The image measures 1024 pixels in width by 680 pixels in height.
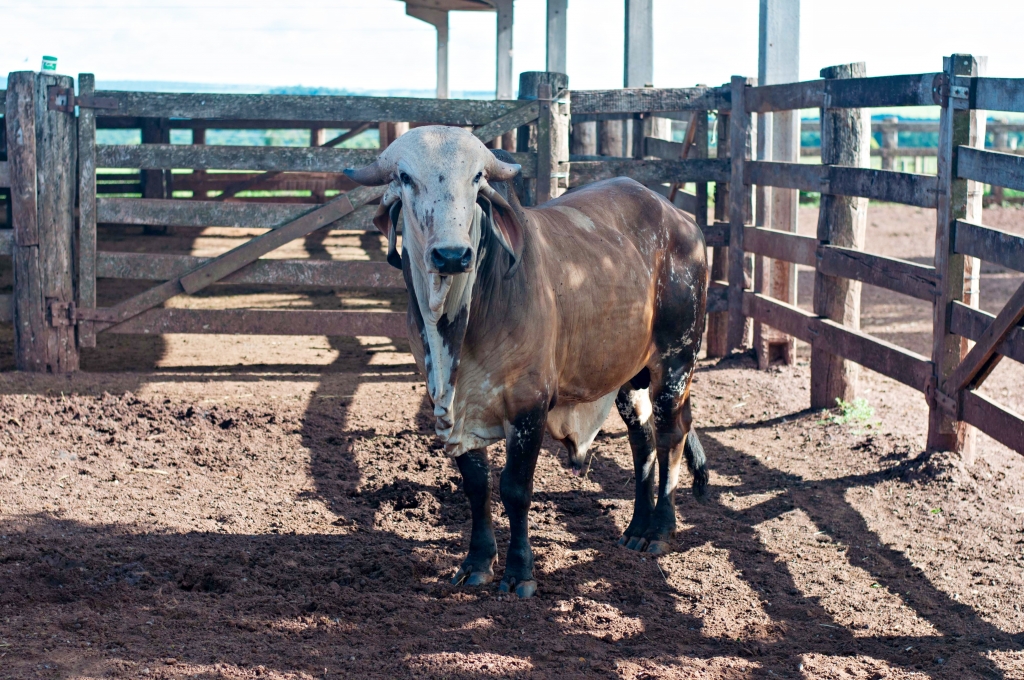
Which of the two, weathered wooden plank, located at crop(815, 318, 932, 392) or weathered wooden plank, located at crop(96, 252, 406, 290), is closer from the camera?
weathered wooden plank, located at crop(815, 318, 932, 392)

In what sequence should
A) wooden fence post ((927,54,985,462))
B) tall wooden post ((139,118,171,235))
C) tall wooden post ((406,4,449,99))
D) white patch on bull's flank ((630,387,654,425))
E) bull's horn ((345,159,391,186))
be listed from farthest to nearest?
tall wooden post ((406,4,449,99)), tall wooden post ((139,118,171,235)), wooden fence post ((927,54,985,462)), white patch on bull's flank ((630,387,654,425)), bull's horn ((345,159,391,186))

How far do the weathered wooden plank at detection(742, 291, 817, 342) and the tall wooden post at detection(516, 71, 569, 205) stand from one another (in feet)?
5.39

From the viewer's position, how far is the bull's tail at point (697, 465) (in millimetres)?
4984

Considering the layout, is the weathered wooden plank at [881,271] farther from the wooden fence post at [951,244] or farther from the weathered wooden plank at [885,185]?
the weathered wooden plank at [885,185]

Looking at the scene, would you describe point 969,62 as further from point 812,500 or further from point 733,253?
point 733,253

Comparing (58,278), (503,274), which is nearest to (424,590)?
(503,274)

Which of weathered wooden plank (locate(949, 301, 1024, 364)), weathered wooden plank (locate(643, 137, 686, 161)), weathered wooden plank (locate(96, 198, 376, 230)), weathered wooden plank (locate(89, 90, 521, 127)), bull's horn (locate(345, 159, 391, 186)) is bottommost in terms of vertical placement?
weathered wooden plank (locate(949, 301, 1024, 364))

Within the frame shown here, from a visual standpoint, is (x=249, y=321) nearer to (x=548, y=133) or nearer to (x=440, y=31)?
(x=548, y=133)

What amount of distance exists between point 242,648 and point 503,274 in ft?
5.22

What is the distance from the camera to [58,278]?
6953 millimetres

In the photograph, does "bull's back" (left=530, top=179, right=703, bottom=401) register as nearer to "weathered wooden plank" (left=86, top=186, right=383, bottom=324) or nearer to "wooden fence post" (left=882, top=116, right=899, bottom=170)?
"weathered wooden plank" (left=86, top=186, right=383, bottom=324)

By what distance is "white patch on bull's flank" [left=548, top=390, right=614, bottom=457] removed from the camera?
174 inches

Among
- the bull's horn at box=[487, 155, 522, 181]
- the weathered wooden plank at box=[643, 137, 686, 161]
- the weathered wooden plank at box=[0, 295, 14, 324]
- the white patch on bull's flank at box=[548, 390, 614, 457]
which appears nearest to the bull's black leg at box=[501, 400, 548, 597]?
the white patch on bull's flank at box=[548, 390, 614, 457]

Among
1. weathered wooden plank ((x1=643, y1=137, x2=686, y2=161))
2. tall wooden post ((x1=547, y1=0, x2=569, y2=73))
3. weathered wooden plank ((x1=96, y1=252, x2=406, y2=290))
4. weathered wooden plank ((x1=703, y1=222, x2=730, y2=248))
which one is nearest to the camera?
weathered wooden plank ((x1=96, y1=252, x2=406, y2=290))
